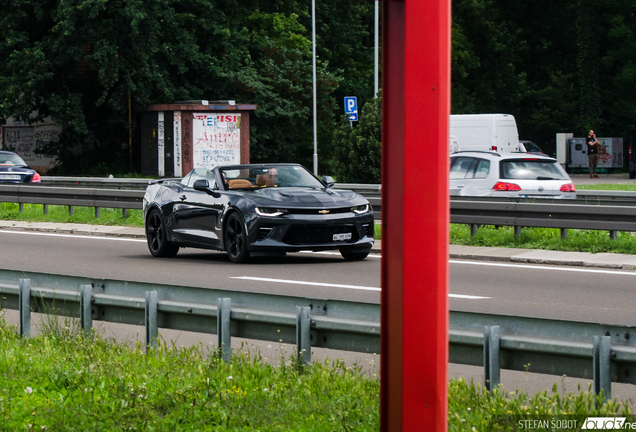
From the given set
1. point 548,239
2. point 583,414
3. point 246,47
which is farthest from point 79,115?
point 583,414

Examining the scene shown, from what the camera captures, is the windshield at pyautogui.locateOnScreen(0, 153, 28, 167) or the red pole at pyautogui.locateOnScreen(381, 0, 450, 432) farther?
the windshield at pyautogui.locateOnScreen(0, 153, 28, 167)

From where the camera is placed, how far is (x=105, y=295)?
22.8 feet

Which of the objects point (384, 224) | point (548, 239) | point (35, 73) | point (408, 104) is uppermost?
point (35, 73)

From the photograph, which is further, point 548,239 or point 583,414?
point 548,239

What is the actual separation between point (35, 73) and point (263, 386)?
37604 mm

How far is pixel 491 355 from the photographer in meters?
5.05

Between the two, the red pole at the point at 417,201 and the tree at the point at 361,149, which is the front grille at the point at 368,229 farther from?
the tree at the point at 361,149

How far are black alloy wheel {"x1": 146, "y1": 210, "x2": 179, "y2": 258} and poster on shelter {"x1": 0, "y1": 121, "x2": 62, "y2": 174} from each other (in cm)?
3388

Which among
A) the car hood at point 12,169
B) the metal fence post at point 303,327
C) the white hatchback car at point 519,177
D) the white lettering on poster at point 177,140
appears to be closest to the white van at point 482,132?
the white lettering on poster at point 177,140

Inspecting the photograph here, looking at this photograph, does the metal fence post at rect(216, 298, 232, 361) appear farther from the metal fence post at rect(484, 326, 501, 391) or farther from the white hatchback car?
the white hatchback car

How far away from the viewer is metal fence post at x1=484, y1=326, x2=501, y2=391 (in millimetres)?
5020

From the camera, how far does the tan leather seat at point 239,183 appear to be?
45.4ft

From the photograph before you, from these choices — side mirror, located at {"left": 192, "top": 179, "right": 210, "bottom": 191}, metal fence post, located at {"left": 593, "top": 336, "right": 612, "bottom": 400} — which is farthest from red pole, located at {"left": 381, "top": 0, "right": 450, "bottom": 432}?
side mirror, located at {"left": 192, "top": 179, "right": 210, "bottom": 191}

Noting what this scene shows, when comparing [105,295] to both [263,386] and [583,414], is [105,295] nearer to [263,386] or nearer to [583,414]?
[263,386]
